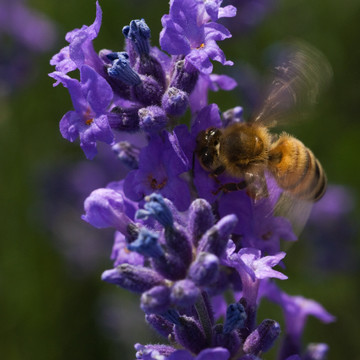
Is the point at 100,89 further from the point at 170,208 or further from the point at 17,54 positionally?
the point at 17,54

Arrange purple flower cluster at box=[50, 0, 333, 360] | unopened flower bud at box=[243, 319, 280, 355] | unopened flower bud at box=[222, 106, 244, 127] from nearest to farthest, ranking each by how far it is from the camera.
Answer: purple flower cluster at box=[50, 0, 333, 360] < unopened flower bud at box=[243, 319, 280, 355] < unopened flower bud at box=[222, 106, 244, 127]

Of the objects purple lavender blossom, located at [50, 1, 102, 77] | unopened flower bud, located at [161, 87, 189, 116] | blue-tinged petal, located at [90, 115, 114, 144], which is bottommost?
blue-tinged petal, located at [90, 115, 114, 144]

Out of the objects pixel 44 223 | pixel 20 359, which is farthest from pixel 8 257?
pixel 20 359

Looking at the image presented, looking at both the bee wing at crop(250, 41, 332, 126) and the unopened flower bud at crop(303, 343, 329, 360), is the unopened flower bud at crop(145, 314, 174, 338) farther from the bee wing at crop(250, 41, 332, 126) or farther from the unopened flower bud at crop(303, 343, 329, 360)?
the bee wing at crop(250, 41, 332, 126)

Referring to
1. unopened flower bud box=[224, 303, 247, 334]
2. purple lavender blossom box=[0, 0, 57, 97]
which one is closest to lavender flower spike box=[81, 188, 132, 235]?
unopened flower bud box=[224, 303, 247, 334]

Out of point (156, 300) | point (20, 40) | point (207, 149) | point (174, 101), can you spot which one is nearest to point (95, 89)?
point (174, 101)

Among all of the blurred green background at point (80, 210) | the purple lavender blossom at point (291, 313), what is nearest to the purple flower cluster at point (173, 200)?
the purple lavender blossom at point (291, 313)

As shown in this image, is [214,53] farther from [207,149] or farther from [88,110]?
[88,110]
